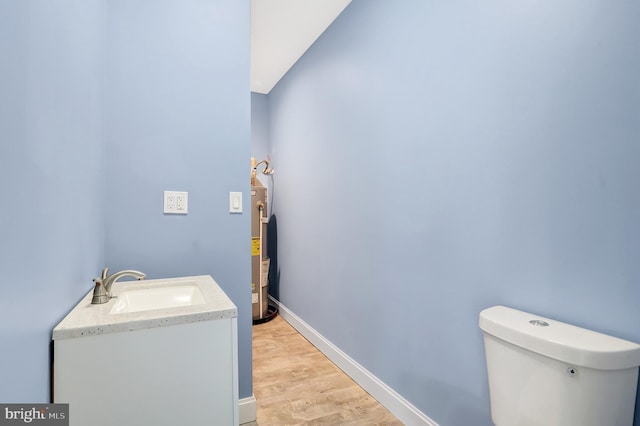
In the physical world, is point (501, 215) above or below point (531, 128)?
below

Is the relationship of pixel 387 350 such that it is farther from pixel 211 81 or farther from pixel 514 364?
pixel 211 81

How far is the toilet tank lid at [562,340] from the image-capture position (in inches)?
31.9

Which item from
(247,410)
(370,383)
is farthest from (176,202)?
(370,383)

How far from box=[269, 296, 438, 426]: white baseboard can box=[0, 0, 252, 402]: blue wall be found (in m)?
0.74

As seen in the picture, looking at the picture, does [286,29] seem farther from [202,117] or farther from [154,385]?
[154,385]

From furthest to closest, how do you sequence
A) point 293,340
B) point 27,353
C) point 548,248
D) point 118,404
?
point 293,340, point 548,248, point 118,404, point 27,353

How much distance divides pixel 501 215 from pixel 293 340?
2.16 metres

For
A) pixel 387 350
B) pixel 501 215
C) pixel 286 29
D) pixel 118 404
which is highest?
pixel 286 29

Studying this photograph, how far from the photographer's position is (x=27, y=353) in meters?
0.69

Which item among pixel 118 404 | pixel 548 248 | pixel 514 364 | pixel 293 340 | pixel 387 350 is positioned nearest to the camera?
pixel 118 404

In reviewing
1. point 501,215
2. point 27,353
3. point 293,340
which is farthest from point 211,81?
point 293,340

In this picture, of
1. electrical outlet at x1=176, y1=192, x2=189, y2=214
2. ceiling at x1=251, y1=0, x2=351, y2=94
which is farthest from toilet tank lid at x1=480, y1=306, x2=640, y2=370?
ceiling at x1=251, y1=0, x2=351, y2=94

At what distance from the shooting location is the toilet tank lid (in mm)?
810

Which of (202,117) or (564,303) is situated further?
(202,117)
